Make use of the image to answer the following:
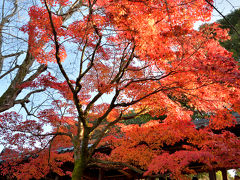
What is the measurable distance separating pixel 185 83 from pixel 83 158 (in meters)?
4.18

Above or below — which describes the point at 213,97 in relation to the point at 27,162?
above

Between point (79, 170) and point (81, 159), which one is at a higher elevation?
point (81, 159)

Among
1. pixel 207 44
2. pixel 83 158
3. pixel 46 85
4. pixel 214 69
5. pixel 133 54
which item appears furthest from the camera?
pixel 46 85

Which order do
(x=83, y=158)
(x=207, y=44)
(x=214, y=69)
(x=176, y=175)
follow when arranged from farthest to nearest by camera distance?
(x=207, y=44) → (x=83, y=158) → (x=176, y=175) → (x=214, y=69)

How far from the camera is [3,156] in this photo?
8.27 metres

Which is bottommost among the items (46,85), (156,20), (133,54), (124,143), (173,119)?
(124,143)

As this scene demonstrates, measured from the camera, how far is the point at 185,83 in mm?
6656

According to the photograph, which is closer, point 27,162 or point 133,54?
point 133,54

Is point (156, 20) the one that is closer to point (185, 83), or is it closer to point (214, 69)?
point (185, 83)

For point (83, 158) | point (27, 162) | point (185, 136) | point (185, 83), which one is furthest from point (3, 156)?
point (185, 83)

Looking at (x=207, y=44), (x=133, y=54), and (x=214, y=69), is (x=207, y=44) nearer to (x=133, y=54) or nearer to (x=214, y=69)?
(x=214, y=69)

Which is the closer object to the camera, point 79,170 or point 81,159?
point 79,170

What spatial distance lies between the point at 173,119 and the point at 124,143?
1990 mm

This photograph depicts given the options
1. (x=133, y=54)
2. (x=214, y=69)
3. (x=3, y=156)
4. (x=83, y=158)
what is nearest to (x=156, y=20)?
(x=133, y=54)
